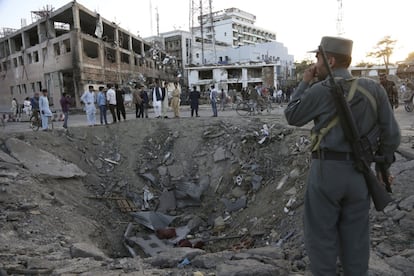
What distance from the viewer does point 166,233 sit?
7617 mm

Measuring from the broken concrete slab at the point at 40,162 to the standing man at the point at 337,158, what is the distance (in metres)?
7.37

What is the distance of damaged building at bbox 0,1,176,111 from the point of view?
26.4m

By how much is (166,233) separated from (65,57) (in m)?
23.1

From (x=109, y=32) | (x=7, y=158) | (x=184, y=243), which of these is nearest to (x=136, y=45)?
(x=109, y=32)

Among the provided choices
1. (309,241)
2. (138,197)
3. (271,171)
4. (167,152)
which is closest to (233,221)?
Result: (271,171)

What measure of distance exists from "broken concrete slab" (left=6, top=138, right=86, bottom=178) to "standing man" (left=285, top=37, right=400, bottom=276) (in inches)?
290

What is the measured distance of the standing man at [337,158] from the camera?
2.20 metres

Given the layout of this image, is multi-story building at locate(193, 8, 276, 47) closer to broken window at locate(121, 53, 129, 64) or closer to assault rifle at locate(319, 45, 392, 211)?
broken window at locate(121, 53, 129, 64)

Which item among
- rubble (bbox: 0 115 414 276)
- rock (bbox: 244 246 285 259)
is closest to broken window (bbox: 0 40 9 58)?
rubble (bbox: 0 115 414 276)

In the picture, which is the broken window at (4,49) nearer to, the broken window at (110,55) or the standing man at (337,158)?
the broken window at (110,55)

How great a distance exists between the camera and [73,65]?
25.7 metres

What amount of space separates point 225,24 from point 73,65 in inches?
2736

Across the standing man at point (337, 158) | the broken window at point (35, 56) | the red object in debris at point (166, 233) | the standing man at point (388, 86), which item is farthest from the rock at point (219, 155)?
the broken window at point (35, 56)

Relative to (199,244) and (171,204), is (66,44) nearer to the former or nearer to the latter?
(171,204)
